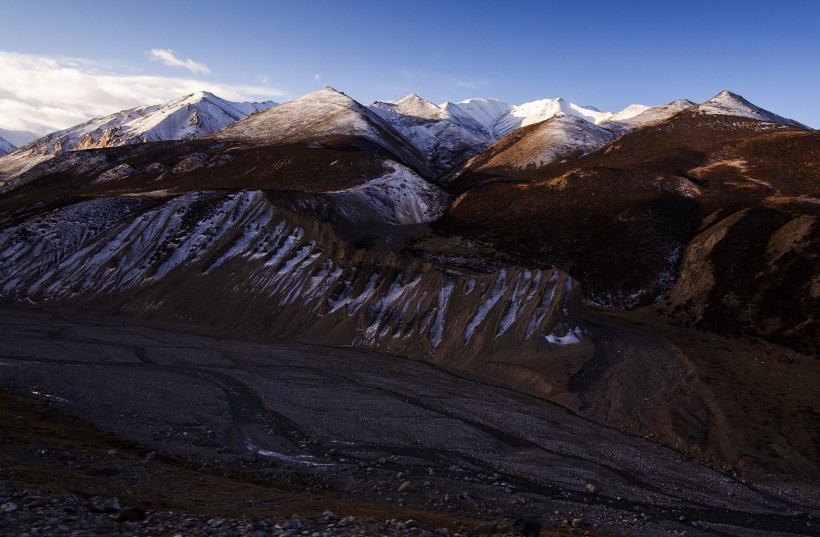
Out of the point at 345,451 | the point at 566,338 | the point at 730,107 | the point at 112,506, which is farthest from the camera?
the point at 730,107

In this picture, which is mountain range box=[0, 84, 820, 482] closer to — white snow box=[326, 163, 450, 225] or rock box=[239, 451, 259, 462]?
white snow box=[326, 163, 450, 225]

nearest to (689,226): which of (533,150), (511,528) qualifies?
(511,528)

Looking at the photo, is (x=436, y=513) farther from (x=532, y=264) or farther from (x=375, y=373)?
(x=532, y=264)

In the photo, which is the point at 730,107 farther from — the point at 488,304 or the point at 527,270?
the point at 488,304

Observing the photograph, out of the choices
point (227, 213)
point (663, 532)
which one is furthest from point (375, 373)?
point (227, 213)

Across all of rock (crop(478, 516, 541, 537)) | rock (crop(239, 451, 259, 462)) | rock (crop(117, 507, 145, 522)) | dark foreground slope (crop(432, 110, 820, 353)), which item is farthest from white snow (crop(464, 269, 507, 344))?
rock (crop(117, 507, 145, 522))

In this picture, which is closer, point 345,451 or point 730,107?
point 345,451
